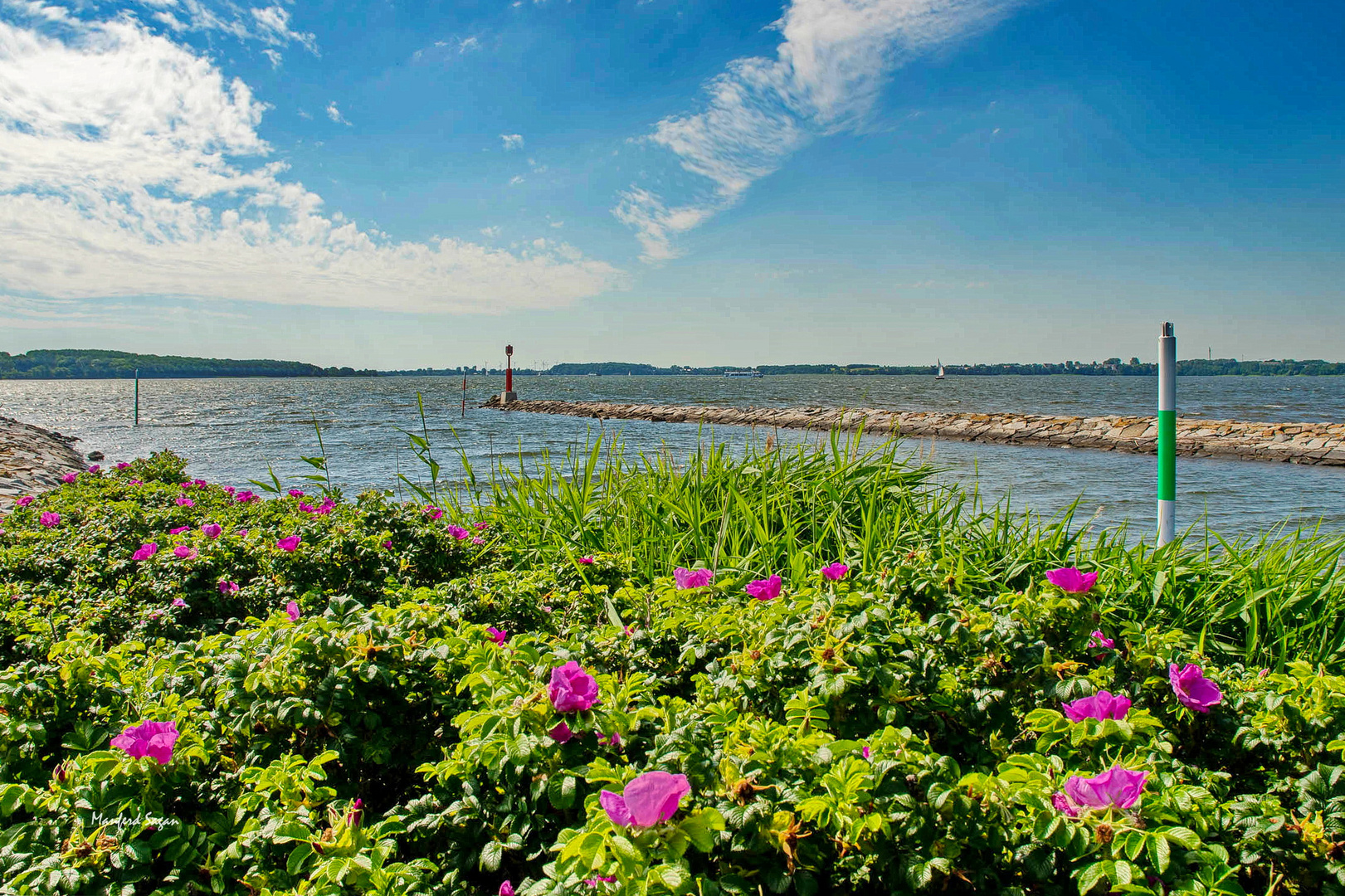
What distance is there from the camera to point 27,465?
28.4ft

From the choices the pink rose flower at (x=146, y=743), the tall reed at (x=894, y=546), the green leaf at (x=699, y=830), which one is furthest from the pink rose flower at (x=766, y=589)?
the pink rose flower at (x=146, y=743)

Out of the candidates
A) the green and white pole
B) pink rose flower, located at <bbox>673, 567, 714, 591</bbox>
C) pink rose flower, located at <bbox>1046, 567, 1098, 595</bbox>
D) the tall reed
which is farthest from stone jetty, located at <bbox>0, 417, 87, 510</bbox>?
the green and white pole

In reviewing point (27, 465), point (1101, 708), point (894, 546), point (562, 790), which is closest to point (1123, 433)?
point (894, 546)

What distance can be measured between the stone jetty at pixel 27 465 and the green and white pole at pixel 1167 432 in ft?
24.8

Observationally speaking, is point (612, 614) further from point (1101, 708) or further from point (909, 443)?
point (909, 443)

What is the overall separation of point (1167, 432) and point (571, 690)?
3412 millimetres

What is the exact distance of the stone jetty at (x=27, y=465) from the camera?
656 centimetres

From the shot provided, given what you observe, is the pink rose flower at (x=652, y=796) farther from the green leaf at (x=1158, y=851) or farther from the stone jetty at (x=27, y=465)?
the stone jetty at (x=27, y=465)

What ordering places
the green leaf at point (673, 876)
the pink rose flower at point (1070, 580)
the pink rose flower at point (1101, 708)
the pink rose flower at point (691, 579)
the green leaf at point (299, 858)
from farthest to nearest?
the pink rose flower at point (691, 579)
the pink rose flower at point (1070, 580)
the pink rose flower at point (1101, 708)
the green leaf at point (299, 858)
the green leaf at point (673, 876)

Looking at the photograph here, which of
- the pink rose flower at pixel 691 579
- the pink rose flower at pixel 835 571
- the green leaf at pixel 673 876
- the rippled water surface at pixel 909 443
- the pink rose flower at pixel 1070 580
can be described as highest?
the pink rose flower at pixel 1070 580

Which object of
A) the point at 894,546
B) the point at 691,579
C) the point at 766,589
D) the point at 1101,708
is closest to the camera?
the point at 1101,708

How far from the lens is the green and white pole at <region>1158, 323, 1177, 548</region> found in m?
3.33

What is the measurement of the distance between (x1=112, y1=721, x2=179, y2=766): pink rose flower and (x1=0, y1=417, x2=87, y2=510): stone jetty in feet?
19.1

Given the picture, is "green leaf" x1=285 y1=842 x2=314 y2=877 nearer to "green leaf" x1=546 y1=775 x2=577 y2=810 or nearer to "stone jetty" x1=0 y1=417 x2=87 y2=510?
"green leaf" x1=546 y1=775 x2=577 y2=810
